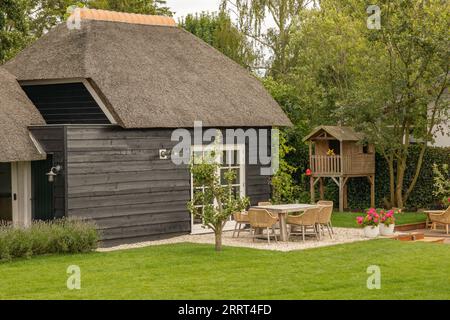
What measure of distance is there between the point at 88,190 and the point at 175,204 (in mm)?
2637

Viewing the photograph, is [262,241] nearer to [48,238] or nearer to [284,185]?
[48,238]

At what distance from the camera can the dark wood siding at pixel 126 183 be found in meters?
18.6

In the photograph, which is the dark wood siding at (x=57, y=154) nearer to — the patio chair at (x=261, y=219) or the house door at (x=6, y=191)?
the house door at (x=6, y=191)

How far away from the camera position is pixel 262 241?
1973 centimetres

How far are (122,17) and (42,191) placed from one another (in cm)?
580

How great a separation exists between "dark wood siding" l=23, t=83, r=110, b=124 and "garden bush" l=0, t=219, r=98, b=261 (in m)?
2.80

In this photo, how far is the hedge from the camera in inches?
1043

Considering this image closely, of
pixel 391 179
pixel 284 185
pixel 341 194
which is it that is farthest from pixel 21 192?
pixel 391 179

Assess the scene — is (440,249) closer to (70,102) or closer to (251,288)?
(251,288)

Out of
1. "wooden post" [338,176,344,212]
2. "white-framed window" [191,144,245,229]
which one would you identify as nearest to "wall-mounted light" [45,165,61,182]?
"white-framed window" [191,144,245,229]

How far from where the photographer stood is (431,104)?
28000 mm

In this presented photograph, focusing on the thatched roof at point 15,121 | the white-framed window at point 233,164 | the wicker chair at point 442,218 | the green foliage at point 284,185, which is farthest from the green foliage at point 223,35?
the thatched roof at point 15,121

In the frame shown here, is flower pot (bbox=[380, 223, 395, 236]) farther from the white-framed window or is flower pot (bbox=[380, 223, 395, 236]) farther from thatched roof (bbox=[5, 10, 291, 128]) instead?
thatched roof (bbox=[5, 10, 291, 128])

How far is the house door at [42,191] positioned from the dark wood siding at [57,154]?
29cm
